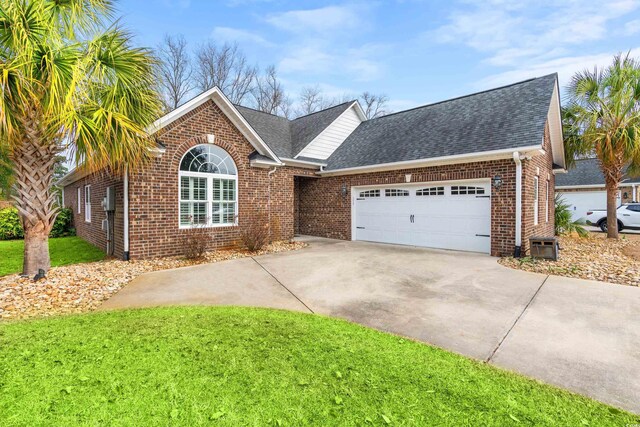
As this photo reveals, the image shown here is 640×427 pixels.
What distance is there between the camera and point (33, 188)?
248 inches

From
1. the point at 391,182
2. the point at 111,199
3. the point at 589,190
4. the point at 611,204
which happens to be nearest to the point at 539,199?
the point at 611,204

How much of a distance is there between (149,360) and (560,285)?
7151mm

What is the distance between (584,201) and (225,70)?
29870mm

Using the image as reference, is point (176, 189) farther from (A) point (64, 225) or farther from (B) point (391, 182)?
(A) point (64, 225)

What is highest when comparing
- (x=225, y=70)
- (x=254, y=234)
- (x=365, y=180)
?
(x=225, y=70)

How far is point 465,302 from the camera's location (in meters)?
5.34

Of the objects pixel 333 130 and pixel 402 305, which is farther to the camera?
pixel 333 130

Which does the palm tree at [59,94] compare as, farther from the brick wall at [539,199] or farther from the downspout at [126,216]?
the brick wall at [539,199]

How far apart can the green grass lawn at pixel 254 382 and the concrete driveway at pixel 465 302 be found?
0.53 metres

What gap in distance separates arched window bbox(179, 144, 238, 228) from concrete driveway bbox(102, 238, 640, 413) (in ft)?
7.37

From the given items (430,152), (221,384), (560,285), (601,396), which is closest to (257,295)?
(221,384)

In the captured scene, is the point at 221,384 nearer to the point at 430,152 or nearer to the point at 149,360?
the point at 149,360

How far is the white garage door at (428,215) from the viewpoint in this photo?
985 cm

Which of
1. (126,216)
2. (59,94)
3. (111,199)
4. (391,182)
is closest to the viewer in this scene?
(59,94)
